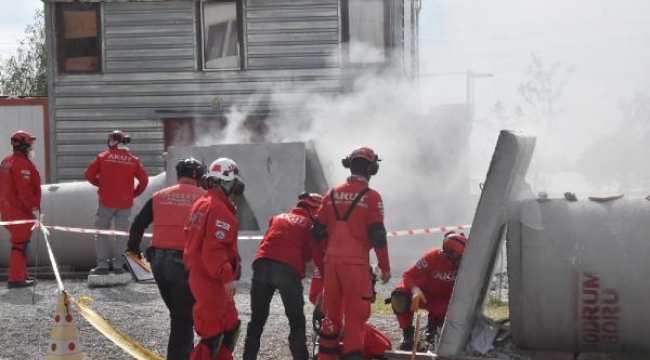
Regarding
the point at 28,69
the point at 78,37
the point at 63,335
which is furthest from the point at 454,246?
the point at 28,69

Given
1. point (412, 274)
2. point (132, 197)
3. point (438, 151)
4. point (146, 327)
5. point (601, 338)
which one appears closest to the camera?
point (601, 338)

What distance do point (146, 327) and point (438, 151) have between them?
7.30 meters

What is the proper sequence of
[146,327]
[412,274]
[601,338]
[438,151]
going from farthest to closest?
[438,151] < [146,327] < [412,274] < [601,338]

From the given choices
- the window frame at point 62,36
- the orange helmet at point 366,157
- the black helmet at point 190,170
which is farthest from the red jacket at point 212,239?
the window frame at point 62,36

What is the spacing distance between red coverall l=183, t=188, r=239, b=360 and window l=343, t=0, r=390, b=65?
9.57 metres

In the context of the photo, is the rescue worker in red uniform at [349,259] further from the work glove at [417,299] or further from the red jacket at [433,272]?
the red jacket at [433,272]

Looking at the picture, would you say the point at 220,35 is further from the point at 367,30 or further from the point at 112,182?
the point at 112,182

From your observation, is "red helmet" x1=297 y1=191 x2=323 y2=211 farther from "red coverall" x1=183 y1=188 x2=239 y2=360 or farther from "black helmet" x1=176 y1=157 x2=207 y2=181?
"red coverall" x1=183 y1=188 x2=239 y2=360

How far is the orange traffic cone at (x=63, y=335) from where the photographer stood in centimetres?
611

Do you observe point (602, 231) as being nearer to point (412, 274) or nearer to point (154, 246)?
point (412, 274)

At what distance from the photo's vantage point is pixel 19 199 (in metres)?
10.6

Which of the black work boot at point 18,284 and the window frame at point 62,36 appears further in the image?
the window frame at point 62,36

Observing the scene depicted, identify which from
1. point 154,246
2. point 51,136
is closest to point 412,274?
point 154,246

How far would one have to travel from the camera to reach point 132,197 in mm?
10672
